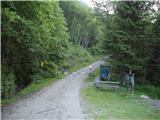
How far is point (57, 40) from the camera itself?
17.9 meters

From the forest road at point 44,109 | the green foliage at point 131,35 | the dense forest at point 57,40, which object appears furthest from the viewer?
the green foliage at point 131,35

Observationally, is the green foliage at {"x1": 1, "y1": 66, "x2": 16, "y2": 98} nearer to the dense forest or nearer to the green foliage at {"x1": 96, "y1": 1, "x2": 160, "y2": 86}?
the dense forest

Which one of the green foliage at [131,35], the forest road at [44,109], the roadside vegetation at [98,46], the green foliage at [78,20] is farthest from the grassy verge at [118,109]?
the green foliage at [78,20]

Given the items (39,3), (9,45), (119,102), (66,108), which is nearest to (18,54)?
(9,45)

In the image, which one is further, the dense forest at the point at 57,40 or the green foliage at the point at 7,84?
the green foliage at the point at 7,84

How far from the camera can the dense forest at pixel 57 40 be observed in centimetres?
1187

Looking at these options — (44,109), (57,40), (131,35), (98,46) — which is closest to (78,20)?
(98,46)

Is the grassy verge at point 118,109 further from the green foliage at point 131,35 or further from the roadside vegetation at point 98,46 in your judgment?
the green foliage at point 131,35

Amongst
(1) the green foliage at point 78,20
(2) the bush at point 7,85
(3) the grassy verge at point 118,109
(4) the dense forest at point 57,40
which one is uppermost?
(1) the green foliage at point 78,20

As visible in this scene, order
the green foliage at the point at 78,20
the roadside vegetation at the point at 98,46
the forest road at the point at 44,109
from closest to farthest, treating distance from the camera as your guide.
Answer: the forest road at the point at 44,109, the roadside vegetation at the point at 98,46, the green foliage at the point at 78,20

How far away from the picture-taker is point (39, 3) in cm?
1241

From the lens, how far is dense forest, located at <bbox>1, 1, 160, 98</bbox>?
467 inches

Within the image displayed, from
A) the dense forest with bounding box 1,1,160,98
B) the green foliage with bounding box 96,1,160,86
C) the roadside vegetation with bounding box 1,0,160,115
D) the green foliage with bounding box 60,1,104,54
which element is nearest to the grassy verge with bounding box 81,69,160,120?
the roadside vegetation with bounding box 1,0,160,115

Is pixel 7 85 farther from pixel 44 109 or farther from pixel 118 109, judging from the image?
pixel 118 109
